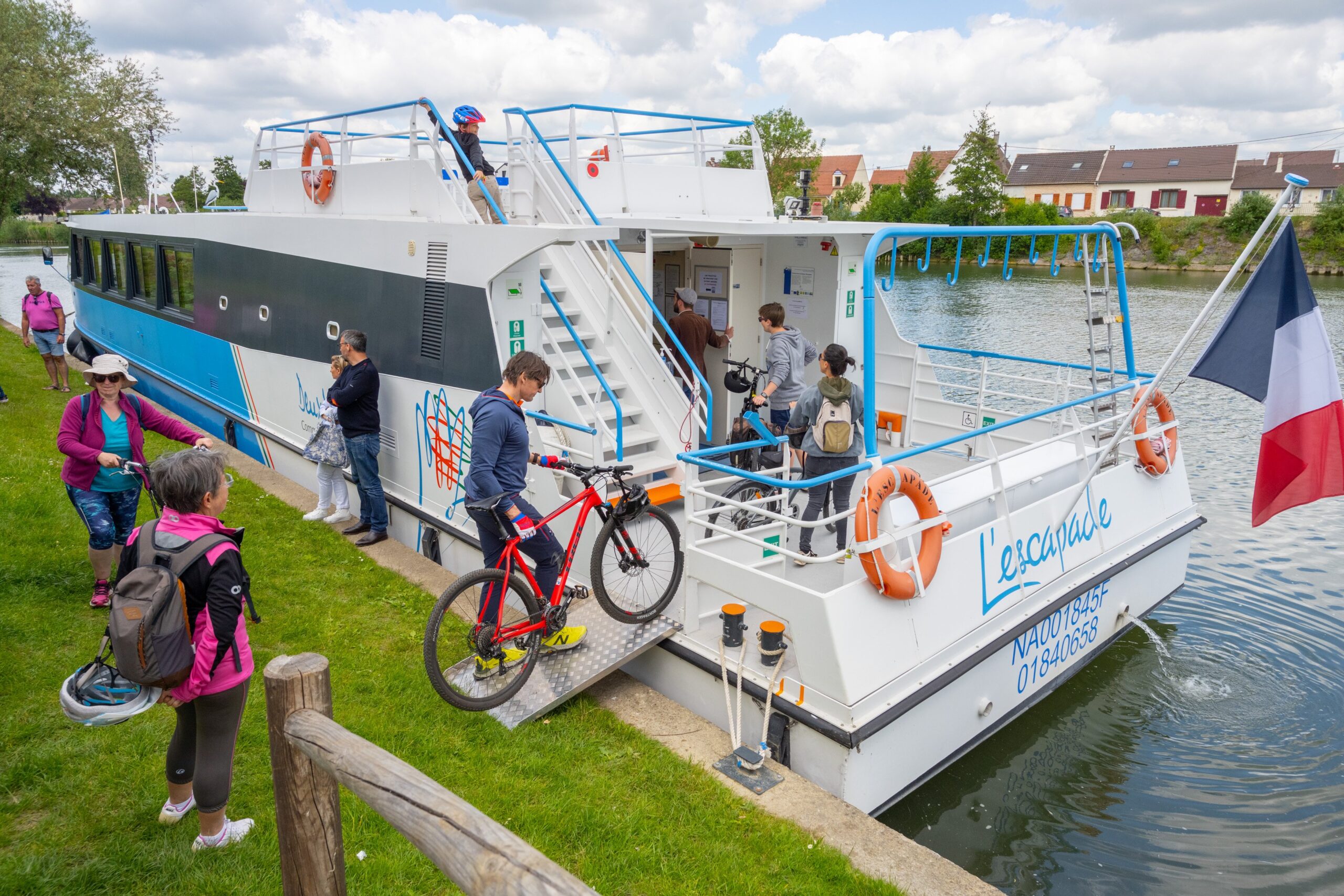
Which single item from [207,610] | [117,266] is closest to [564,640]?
[207,610]

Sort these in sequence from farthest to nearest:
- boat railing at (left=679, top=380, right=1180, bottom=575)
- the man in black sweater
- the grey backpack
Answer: the man in black sweater, boat railing at (left=679, top=380, right=1180, bottom=575), the grey backpack

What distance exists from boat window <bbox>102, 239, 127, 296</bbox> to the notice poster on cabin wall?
9.62 meters

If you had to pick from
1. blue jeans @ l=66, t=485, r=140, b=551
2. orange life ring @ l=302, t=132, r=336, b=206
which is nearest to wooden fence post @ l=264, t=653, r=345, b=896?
blue jeans @ l=66, t=485, r=140, b=551

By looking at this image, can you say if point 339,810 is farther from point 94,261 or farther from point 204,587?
point 94,261

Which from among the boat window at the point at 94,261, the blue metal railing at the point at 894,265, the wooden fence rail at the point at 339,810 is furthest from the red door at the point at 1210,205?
the wooden fence rail at the point at 339,810

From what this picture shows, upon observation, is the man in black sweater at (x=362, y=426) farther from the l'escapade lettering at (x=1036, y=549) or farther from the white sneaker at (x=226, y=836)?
the l'escapade lettering at (x=1036, y=549)

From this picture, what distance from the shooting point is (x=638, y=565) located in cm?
497

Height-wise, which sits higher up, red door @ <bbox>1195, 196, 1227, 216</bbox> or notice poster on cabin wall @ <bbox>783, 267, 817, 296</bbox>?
red door @ <bbox>1195, 196, 1227, 216</bbox>

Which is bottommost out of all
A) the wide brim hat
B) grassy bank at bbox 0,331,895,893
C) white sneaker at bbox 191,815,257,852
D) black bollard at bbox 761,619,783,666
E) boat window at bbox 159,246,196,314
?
grassy bank at bbox 0,331,895,893

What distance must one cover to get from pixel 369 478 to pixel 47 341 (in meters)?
8.77

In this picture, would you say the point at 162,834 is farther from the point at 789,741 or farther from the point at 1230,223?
the point at 1230,223

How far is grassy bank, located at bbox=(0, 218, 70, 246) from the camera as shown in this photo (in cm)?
4391

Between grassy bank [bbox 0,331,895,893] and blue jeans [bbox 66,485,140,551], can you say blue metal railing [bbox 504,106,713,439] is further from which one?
blue jeans [bbox 66,485,140,551]

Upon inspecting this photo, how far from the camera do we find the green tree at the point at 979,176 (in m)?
55.1
